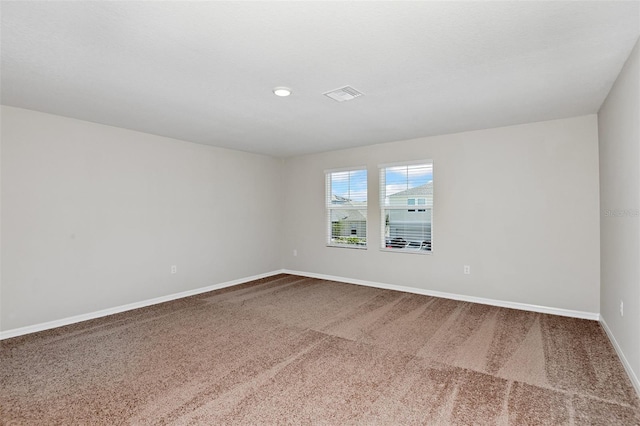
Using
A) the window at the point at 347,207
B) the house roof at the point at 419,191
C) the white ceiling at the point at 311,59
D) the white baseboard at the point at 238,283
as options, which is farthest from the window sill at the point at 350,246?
the white ceiling at the point at 311,59

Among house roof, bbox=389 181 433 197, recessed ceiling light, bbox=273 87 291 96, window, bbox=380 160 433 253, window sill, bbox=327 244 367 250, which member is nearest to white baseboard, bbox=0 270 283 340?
window sill, bbox=327 244 367 250

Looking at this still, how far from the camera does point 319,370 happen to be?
8.46ft

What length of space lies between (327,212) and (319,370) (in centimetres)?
371

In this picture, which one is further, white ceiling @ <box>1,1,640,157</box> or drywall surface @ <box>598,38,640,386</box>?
drywall surface @ <box>598,38,640,386</box>

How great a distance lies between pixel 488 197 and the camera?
4.39m

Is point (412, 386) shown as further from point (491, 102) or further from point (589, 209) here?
point (589, 209)

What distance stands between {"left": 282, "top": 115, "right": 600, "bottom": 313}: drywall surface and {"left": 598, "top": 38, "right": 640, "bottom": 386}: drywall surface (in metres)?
0.28

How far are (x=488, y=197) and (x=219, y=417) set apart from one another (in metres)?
4.07

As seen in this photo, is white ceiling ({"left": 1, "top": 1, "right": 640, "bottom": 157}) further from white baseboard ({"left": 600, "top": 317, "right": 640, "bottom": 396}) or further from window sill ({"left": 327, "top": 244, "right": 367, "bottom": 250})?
window sill ({"left": 327, "top": 244, "right": 367, "bottom": 250})

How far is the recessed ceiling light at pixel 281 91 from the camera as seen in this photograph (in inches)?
113

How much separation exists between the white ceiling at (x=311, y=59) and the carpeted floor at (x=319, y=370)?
93.3 inches

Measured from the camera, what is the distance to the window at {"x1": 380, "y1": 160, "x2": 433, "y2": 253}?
16.3ft

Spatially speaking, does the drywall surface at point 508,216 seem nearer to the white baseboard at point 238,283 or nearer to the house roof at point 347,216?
the white baseboard at point 238,283

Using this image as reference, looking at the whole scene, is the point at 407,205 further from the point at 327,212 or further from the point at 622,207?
the point at 622,207
